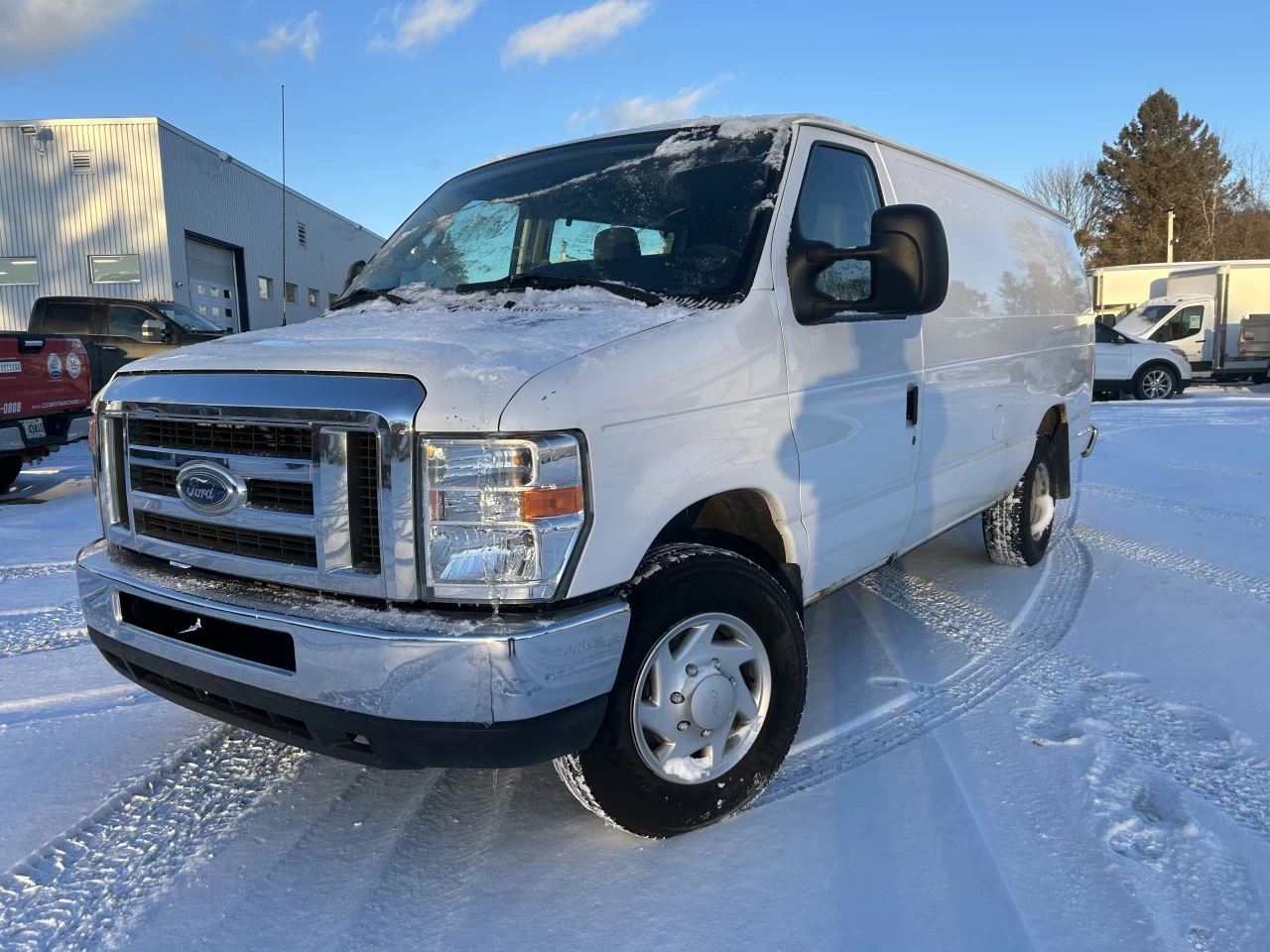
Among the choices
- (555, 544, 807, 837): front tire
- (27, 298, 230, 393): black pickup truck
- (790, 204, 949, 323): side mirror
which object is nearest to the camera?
(555, 544, 807, 837): front tire

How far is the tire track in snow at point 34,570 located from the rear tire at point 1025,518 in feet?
17.8

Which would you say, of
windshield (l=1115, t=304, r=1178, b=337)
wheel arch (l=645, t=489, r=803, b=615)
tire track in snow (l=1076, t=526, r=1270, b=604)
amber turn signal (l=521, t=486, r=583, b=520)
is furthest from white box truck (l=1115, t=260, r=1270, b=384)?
amber turn signal (l=521, t=486, r=583, b=520)

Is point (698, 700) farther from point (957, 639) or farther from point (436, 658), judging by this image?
point (957, 639)

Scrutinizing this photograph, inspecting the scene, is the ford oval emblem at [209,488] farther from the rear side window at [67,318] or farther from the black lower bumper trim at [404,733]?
the rear side window at [67,318]

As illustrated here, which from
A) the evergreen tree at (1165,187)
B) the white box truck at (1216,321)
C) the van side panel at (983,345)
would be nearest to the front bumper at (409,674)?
the van side panel at (983,345)

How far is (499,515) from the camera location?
6.56 ft

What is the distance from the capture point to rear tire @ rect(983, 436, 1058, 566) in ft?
16.6

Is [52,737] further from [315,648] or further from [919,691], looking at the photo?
[919,691]

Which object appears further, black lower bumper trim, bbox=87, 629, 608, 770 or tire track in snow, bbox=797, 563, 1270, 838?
tire track in snow, bbox=797, 563, 1270, 838

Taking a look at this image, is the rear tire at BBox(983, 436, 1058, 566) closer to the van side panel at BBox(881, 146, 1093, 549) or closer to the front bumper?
the van side panel at BBox(881, 146, 1093, 549)

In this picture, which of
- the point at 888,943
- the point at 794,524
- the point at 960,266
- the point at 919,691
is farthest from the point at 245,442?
the point at 960,266

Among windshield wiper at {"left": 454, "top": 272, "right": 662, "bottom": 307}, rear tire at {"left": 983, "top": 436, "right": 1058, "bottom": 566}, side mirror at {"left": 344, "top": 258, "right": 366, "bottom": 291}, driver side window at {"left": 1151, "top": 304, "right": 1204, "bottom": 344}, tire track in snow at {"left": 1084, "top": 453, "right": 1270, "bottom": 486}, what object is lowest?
tire track in snow at {"left": 1084, "top": 453, "right": 1270, "bottom": 486}

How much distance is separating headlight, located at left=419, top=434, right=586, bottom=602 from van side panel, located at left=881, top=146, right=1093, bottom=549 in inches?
79.5

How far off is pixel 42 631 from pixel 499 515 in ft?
11.2
